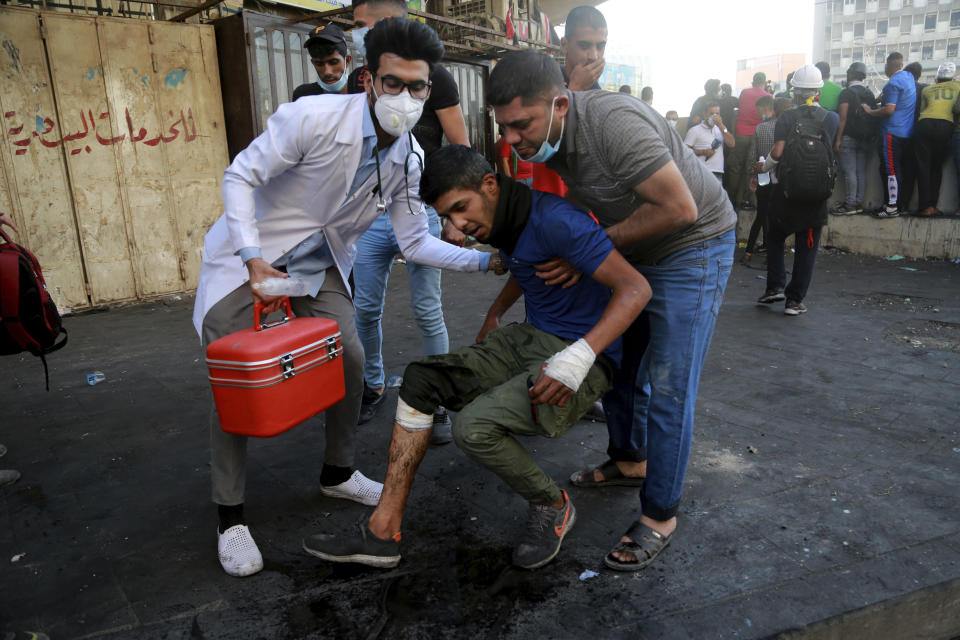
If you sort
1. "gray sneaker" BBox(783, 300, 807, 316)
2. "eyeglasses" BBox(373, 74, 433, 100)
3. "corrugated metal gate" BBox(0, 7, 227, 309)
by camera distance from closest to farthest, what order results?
"eyeglasses" BBox(373, 74, 433, 100) → "gray sneaker" BBox(783, 300, 807, 316) → "corrugated metal gate" BBox(0, 7, 227, 309)

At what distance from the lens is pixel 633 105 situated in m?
2.16

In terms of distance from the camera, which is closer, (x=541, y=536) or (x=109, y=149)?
(x=541, y=536)

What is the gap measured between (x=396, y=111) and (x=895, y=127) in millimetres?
8219

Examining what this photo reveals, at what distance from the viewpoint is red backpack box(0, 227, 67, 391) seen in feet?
9.46

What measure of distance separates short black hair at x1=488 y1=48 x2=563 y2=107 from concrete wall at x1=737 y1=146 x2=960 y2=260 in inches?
307

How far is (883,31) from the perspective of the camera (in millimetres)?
73125

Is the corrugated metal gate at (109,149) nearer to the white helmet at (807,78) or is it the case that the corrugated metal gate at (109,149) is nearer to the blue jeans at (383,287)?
the blue jeans at (383,287)

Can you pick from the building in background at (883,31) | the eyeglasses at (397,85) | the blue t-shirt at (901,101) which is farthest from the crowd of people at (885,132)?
the building in background at (883,31)

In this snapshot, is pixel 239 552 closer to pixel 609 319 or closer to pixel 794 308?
pixel 609 319

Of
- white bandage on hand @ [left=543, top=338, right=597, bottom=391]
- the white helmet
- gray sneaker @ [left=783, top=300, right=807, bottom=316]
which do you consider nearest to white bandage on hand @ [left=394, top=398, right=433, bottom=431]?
white bandage on hand @ [left=543, top=338, right=597, bottom=391]

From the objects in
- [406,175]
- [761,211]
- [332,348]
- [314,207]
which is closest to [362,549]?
[332,348]

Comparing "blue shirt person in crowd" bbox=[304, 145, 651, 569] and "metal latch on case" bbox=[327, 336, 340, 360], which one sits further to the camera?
"metal latch on case" bbox=[327, 336, 340, 360]

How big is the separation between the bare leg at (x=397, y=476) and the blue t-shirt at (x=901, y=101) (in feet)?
28.0

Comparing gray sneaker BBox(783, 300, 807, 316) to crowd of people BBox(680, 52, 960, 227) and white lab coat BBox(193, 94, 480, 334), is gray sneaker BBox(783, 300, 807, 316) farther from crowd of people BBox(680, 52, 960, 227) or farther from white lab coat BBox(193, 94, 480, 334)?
white lab coat BBox(193, 94, 480, 334)
